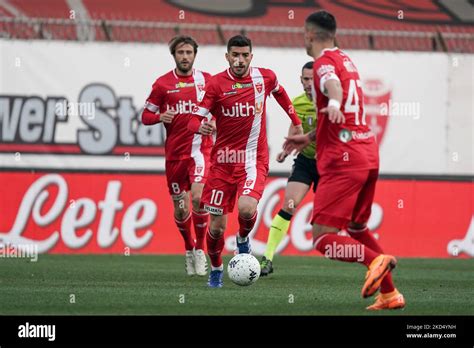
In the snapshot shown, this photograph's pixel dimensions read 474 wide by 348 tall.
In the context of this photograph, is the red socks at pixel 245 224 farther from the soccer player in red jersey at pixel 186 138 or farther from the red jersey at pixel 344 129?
the red jersey at pixel 344 129

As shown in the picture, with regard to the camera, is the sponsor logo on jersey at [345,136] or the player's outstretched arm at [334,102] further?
the sponsor logo on jersey at [345,136]

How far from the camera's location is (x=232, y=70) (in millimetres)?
11664

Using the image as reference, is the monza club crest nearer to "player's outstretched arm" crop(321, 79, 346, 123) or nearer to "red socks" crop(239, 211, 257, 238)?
"red socks" crop(239, 211, 257, 238)

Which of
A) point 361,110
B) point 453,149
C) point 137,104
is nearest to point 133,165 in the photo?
point 137,104

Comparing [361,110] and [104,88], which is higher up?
[104,88]

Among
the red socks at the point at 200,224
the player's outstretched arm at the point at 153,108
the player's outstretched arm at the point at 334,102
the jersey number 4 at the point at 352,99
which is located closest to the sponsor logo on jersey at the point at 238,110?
the player's outstretched arm at the point at 153,108

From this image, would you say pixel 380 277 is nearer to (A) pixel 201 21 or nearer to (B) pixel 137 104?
(B) pixel 137 104

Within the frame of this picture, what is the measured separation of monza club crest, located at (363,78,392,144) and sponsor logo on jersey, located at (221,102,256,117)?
832 cm

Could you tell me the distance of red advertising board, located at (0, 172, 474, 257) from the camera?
60.3ft

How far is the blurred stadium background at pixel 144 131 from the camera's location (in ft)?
60.7

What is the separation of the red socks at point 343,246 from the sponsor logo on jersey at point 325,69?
1.31m

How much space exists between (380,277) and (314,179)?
4.91 metres

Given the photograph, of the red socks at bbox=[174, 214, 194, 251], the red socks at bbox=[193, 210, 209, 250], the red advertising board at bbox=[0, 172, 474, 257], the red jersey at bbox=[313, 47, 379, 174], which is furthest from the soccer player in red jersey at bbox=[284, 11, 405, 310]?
the red advertising board at bbox=[0, 172, 474, 257]
